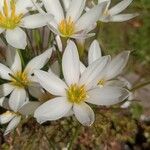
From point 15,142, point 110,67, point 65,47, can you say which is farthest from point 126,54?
point 15,142

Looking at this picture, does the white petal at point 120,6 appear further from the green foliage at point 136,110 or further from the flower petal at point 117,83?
the green foliage at point 136,110

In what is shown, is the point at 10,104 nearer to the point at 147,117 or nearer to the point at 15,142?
the point at 15,142

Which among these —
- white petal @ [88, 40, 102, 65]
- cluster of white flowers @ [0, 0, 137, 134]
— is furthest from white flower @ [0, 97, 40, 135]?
white petal @ [88, 40, 102, 65]

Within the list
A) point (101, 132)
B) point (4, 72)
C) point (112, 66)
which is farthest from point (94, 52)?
point (101, 132)

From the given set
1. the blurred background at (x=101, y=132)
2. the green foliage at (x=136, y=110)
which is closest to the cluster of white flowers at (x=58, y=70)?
the blurred background at (x=101, y=132)

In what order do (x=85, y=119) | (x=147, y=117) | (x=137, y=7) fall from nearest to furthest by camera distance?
(x=85, y=119) → (x=147, y=117) → (x=137, y=7)

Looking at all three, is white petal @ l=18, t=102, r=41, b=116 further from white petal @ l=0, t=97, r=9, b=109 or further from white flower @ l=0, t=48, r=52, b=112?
white petal @ l=0, t=97, r=9, b=109

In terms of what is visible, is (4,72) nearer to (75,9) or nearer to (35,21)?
(35,21)
